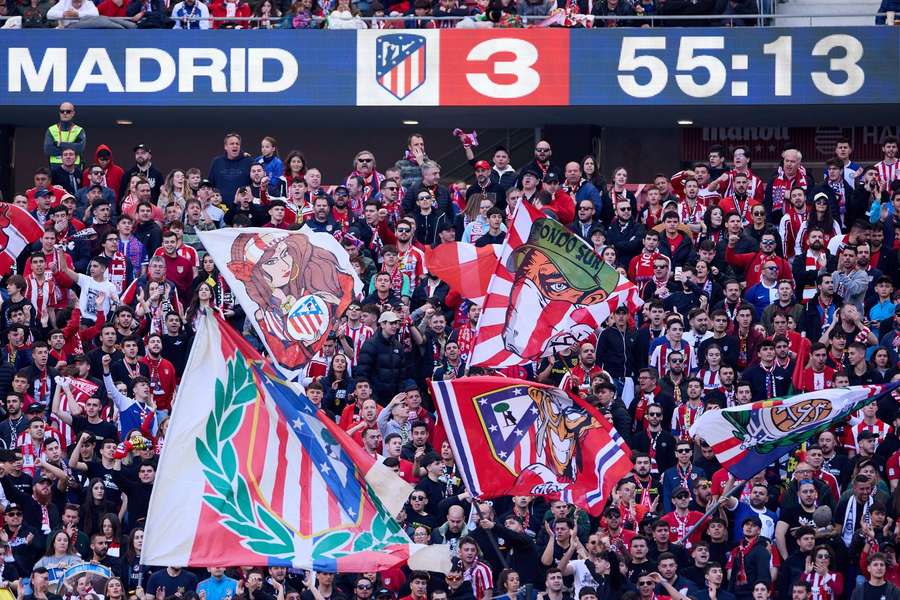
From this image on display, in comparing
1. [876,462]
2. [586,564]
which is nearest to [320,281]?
[586,564]

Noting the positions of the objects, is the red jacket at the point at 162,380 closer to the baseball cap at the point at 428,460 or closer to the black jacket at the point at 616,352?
the baseball cap at the point at 428,460

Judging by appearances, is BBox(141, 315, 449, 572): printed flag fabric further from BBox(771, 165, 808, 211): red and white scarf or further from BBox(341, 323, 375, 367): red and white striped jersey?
BBox(771, 165, 808, 211): red and white scarf

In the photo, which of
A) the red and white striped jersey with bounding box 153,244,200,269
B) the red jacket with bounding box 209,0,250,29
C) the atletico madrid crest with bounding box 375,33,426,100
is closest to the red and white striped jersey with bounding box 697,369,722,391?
the red and white striped jersey with bounding box 153,244,200,269

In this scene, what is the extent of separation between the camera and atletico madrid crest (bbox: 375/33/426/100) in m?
30.8

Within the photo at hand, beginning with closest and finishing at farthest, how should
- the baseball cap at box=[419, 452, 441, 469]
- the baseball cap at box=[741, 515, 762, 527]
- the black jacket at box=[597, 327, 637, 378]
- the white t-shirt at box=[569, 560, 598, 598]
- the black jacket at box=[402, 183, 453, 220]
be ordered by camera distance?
the white t-shirt at box=[569, 560, 598, 598] < the baseball cap at box=[741, 515, 762, 527] < the baseball cap at box=[419, 452, 441, 469] < the black jacket at box=[597, 327, 637, 378] < the black jacket at box=[402, 183, 453, 220]

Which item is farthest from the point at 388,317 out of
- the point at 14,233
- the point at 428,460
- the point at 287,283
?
the point at 14,233

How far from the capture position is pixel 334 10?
1212 inches

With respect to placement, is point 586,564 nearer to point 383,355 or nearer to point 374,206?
point 383,355

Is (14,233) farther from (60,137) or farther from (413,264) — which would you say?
(413,264)

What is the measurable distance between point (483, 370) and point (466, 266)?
3.93 ft

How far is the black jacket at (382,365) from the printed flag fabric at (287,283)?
1.29m

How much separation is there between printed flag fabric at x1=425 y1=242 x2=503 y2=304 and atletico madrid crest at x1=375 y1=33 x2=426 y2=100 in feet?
26.7

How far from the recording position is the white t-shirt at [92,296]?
25.2 m

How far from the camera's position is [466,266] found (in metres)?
23.0
